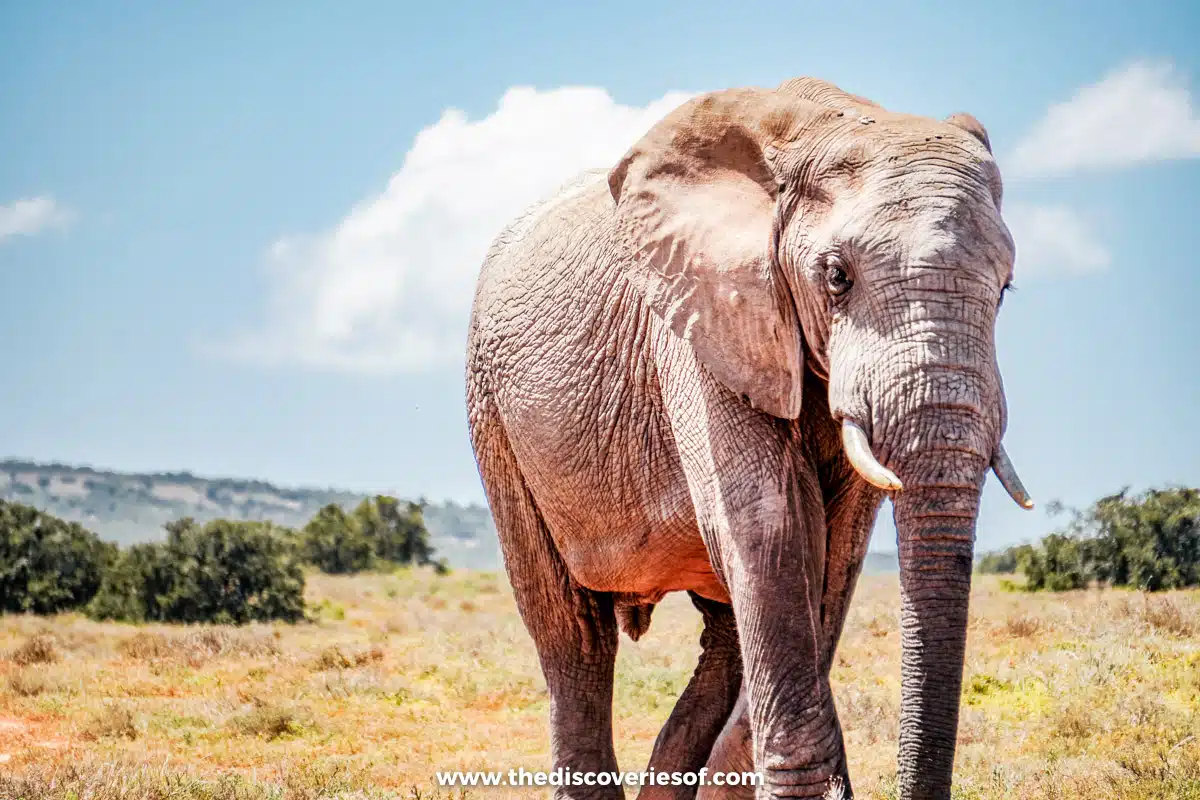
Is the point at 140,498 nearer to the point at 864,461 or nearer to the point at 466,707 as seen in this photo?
the point at 466,707

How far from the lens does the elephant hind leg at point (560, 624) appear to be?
688 centimetres

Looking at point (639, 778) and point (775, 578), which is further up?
point (775, 578)

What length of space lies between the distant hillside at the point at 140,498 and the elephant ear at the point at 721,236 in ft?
515

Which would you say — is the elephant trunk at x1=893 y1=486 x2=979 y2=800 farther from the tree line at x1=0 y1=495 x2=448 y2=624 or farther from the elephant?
the tree line at x1=0 y1=495 x2=448 y2=624

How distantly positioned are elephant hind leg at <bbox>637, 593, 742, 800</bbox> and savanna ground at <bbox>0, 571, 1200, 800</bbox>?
1.44 metres

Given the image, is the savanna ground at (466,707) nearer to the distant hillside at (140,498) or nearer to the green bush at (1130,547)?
the green bush at (1130,547)

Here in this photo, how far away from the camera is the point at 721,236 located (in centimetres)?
505

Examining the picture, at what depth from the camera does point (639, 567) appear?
19.7ft

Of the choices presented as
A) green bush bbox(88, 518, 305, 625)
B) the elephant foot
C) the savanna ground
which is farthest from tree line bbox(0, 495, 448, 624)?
the elephant foot

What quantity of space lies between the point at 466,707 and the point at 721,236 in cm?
851

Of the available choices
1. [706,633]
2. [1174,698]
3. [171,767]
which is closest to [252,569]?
[171,767]

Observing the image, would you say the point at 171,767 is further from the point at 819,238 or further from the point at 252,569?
the point at 252,569

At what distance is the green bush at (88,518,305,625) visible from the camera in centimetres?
2277

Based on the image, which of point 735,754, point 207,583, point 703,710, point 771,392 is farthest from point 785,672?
point 207,583
